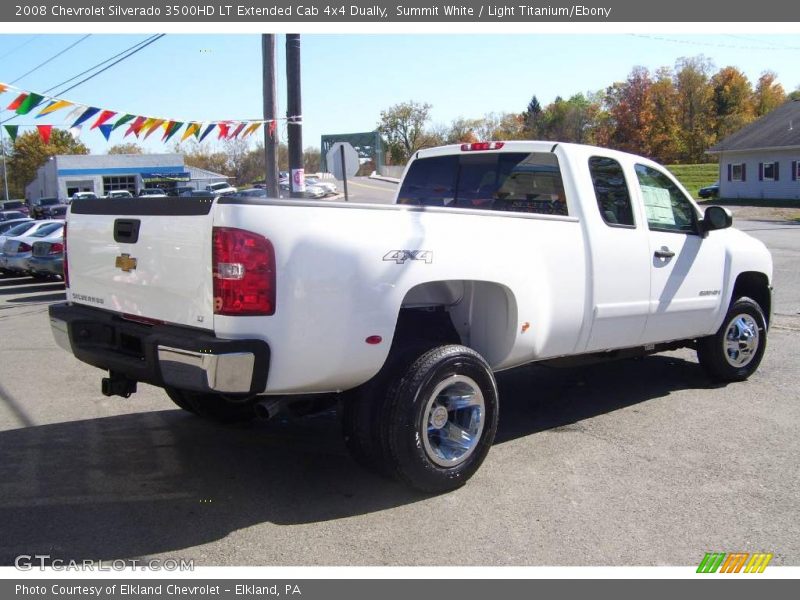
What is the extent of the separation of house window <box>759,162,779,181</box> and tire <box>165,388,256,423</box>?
47242mm

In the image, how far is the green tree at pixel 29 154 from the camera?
80.0 m

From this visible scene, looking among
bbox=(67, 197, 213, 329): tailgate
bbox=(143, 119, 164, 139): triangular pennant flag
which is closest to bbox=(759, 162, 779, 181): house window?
bbox=(143, 119, 164, 139): triangular pennant flag

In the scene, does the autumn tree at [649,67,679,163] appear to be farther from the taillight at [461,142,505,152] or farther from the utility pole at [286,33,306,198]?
the taillight at [461,142,505,152]

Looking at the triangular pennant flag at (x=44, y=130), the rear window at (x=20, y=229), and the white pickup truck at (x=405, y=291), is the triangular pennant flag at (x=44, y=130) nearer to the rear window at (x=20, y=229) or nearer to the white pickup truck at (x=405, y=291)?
the white pickup truck at (x=405, y=291)

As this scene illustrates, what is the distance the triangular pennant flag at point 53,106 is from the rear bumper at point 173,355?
274 inches

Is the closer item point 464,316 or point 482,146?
point 464,316

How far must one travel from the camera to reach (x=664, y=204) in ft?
20.9

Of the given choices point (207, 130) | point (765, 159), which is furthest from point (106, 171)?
point (207, 130)

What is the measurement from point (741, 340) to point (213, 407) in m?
4.66

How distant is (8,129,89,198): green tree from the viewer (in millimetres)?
80000

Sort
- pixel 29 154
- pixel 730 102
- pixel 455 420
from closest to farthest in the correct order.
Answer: pixel 455 420
pixel 730 102
pixel 29 154

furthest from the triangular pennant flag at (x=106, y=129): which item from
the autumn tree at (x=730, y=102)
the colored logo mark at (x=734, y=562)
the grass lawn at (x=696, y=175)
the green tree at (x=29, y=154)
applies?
the autumn tree at (x=730, y=102)

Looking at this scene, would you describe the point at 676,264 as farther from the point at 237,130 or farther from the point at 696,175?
the point at 696,175

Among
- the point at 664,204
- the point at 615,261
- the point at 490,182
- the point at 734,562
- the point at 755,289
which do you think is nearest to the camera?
the point at 734,562
